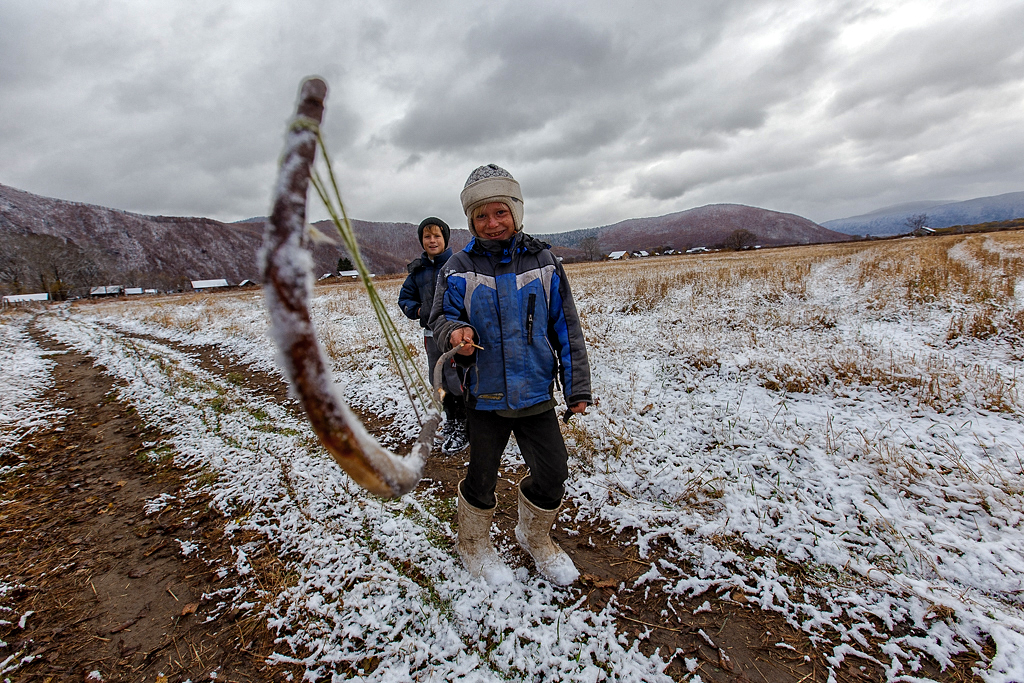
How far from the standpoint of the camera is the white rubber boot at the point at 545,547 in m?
2.91

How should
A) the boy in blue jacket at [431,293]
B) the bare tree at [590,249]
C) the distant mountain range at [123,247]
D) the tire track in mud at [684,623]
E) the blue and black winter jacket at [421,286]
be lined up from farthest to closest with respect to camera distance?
1. the bare tree at [590,249]
2. the distant mountain range at [123,247]
3. the blue and black winter jacket at [421,286]
4. the boy in blue jacket at [431,293]
5. the tire track in mud at [684,623]

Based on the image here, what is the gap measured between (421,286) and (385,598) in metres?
3.37

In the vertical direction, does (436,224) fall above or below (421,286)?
above

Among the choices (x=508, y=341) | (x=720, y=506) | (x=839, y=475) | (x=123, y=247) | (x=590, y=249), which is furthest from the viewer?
(x=123, y=247)

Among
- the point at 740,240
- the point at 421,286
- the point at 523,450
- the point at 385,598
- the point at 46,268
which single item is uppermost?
the point at 46,268

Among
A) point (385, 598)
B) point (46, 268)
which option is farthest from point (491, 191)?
point (46, 268)

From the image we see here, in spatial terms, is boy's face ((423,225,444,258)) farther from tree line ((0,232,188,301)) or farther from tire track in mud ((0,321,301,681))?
tree line ((0,232,188,301))

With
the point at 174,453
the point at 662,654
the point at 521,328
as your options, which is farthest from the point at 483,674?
the point at 174,453

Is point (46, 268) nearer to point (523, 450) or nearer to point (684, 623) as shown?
point (523, 450)

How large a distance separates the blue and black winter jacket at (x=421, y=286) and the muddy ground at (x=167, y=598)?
1847mm

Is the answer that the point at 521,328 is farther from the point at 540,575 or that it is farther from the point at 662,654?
the point at 662,654

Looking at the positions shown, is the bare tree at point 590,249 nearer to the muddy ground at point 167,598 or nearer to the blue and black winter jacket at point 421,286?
the blue and black winter jacket at point 421,286

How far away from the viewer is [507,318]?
8.64 feet

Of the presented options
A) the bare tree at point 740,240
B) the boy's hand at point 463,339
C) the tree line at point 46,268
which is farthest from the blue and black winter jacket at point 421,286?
the bare tree at point 740,240
